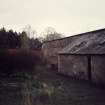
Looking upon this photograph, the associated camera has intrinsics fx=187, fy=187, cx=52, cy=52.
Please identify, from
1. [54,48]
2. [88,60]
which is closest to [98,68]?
[88,60]

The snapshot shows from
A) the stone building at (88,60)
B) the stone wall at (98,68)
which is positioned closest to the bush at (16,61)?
the stone building at (88,60)

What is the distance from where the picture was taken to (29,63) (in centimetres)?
2812

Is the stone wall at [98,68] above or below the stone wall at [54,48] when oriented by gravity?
below

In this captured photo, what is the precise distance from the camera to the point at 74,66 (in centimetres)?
2303

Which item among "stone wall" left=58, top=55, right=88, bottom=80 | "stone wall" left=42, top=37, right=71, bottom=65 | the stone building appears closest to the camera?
the stone building

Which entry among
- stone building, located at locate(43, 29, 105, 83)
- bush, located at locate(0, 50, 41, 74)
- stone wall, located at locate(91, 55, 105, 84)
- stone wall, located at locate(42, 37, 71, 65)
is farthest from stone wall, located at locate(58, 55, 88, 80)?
stone wall, located at locate(42, 37, 71, 65)

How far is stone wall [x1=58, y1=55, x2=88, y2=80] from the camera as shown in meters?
20.5

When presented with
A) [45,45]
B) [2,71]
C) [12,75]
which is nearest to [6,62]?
[2,71]

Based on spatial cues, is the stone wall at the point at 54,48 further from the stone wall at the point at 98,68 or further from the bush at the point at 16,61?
the stone wall at the point at 98,68

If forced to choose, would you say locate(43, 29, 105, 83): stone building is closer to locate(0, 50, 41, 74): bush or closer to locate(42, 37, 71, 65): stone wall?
locate(0, 50, 41, 74): bush

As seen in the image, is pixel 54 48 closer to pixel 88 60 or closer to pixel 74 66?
pixel 74 66

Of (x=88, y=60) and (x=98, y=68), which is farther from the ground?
(x=88, y=60)

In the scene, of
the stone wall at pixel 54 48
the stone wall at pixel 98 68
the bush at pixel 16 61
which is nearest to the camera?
the stone wall at pixel 98 68

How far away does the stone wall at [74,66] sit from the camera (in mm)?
20453
